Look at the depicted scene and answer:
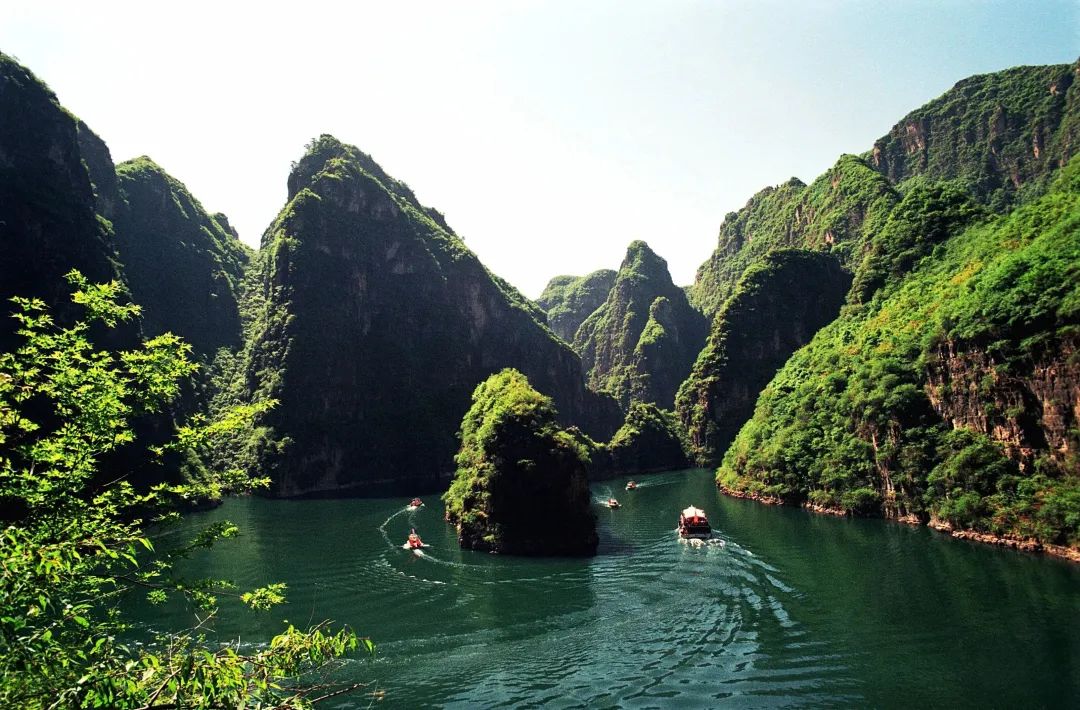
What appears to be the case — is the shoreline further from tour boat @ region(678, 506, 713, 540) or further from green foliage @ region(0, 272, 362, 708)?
green foliage @ region(0, 272, 362, 708)

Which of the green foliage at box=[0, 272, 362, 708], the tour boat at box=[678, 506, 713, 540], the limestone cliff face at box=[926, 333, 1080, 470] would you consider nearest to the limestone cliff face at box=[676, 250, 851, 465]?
the tour boat at box=[678, 506, 713, 540]

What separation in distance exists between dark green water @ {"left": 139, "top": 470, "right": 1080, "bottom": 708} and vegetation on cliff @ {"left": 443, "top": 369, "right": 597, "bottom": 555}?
245cm

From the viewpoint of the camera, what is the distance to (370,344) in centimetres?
16225

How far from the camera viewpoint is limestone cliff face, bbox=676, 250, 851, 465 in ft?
470

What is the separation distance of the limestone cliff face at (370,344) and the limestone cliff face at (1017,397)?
308 ft

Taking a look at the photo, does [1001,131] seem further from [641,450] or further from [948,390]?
[948,390]

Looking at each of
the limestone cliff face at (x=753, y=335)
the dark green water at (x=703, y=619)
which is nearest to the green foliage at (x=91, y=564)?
the dark green water at (x=703, y=619)

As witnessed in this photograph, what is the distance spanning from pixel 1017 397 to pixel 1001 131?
166 metres

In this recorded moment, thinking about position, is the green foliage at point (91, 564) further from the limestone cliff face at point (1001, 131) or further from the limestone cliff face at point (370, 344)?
the limestone cliff face at point (1001, 131)

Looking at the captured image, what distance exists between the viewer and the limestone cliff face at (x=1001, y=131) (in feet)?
487

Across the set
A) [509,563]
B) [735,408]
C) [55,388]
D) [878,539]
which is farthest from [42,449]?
[735,408]

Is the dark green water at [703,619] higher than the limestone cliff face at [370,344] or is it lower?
lower

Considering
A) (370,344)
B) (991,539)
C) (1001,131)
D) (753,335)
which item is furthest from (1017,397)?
(1001,131)

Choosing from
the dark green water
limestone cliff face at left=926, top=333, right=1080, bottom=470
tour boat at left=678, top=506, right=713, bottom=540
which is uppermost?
limestone cliff face at left=926, top=333, right=1080, bottom=470
